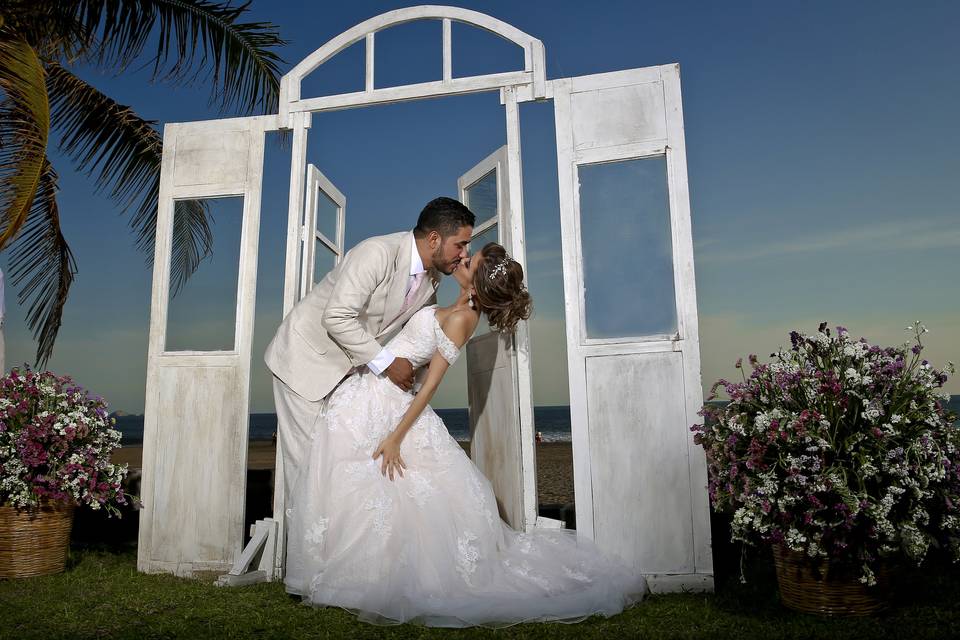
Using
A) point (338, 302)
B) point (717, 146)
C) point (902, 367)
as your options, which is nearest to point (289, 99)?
point (338, 302)

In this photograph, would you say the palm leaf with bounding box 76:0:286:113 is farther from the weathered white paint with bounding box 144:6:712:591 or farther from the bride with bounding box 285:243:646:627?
the bride with bounding box 285:243:646:627

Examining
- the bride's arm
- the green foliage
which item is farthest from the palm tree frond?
the bride's arm

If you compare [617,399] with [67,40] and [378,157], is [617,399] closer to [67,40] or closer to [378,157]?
[67,40]

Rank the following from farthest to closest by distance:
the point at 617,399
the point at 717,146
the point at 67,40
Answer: the point at 717,146 → the point at 67,40 → the point at 617,399

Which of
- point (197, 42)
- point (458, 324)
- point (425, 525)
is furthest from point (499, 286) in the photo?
point (197, 42)

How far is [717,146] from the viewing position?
8133 millimetres

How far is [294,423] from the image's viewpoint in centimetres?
361

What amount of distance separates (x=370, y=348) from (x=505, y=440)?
3.27 ft

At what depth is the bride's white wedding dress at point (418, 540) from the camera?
9.48ft

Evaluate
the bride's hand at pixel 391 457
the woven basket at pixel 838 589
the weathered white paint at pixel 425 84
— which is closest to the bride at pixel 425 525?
the bride's hand at pixel 391 457

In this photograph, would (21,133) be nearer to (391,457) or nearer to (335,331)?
(335,331)

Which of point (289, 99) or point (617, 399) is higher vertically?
point (289, 99)

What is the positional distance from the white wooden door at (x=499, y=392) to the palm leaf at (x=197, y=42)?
2.67 m

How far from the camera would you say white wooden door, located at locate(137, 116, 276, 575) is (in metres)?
4.09
